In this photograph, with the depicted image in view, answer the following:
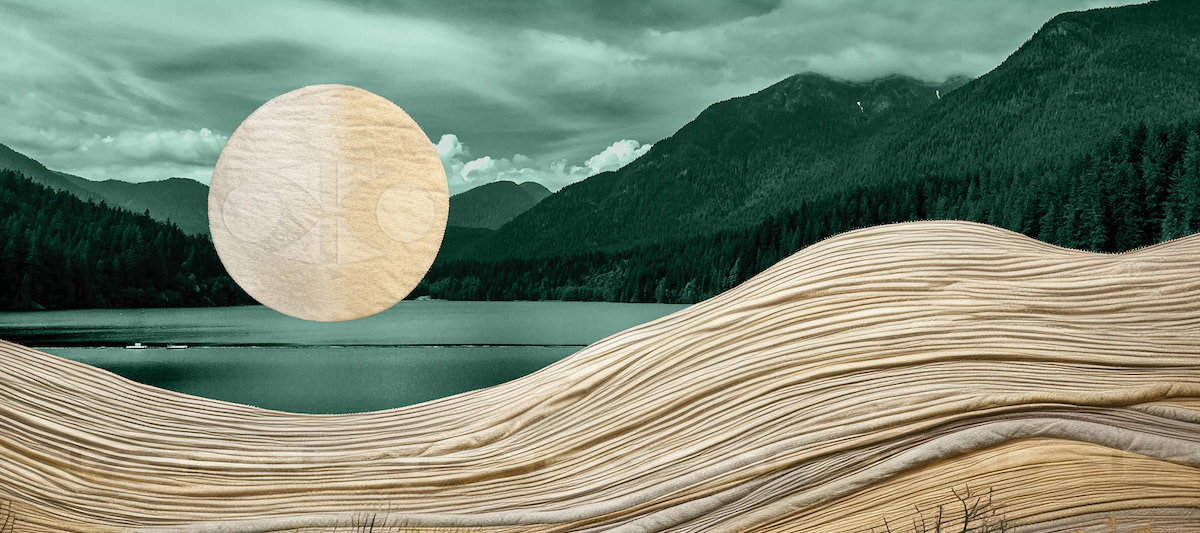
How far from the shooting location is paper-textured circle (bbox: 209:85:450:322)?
2566 mm

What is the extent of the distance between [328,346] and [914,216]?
11.0 metres

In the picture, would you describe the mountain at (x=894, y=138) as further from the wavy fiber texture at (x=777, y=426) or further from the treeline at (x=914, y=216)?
the wavy fiber texture at (x=777, y=426)

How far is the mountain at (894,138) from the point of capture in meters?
19.0

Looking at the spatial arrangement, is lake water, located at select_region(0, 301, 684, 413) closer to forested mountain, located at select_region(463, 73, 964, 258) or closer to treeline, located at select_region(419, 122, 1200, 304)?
treeline, located at select_region(419, 122, 1200, 304)

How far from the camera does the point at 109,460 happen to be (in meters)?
1.93

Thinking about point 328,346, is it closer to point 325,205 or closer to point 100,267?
point 100,267

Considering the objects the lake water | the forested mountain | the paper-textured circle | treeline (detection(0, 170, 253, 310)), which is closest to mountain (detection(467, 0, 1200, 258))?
the forested mountain

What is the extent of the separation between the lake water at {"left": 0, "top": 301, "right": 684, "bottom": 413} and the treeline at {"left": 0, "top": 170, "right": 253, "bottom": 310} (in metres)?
0.42

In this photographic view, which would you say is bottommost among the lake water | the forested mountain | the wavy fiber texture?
the lake water

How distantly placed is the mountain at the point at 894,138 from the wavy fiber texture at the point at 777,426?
1439cm

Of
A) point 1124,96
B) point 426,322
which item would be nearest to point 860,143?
point 1124,96

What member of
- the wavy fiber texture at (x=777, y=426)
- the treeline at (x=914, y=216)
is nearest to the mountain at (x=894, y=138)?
the treeline at (x=914, y=216)

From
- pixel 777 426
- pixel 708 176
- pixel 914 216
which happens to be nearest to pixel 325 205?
pixel 777 426

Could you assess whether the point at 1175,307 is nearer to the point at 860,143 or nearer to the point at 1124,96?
the point at 860,143
